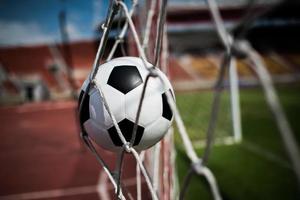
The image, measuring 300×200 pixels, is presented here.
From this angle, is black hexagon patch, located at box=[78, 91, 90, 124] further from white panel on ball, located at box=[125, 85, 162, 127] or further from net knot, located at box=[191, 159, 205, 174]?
net knot, located at box=[191, 159, 205, 174]

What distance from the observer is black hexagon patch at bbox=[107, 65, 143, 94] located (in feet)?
4.59

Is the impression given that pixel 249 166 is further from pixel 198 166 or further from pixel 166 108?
pixel 198 166

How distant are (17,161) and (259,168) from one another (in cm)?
352

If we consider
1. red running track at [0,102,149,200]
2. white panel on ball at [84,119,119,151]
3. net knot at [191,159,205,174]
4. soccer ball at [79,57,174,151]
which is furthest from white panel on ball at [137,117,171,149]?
red running track at [0,102,149,200]

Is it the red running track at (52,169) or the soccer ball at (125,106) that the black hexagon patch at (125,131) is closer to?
the soccer ball at (125,106)

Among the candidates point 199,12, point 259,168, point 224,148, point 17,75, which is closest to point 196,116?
point 224,148

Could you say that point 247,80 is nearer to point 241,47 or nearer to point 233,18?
point 233,18

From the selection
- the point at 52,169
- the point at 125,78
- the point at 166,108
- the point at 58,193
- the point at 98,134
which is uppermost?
the point at 125,78

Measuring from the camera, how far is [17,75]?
19.5 m

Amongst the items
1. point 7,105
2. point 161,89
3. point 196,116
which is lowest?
point 7,105

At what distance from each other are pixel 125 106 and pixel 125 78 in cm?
13

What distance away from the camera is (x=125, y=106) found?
4.50ft

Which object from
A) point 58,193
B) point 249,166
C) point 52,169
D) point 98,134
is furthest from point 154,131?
point 52,169

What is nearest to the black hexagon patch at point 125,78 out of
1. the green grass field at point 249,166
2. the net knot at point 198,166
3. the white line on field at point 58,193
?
the net knot at point 198,166
